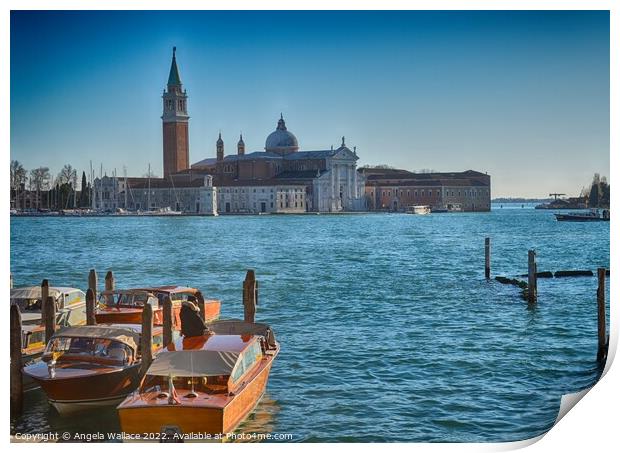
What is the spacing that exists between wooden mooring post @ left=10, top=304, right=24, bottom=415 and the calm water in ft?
0.34

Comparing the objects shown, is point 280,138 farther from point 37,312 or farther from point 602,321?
point 602,321

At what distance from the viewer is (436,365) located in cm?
639

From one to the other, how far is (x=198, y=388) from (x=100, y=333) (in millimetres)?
935

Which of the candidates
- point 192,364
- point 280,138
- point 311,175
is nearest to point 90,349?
point 192,364

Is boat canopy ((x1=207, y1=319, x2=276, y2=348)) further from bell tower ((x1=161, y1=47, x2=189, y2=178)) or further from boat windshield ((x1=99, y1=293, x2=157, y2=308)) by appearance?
bell tower ((x1=161, y1=47, x2=189, y2=178))

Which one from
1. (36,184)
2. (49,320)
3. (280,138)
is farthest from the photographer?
(280,138)

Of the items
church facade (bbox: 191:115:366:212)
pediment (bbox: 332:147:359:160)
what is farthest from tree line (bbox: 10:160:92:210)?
pediment (bbox: 332:147:359:160)

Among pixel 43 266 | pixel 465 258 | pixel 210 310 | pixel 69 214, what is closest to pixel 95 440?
pixel 210 310

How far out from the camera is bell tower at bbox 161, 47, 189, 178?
8.70 m

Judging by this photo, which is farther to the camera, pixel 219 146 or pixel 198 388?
pixel 219 146

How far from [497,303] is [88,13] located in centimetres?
574

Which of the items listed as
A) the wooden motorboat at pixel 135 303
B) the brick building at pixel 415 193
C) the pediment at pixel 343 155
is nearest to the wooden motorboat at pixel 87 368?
the wooden motorboat at pixel 135 303

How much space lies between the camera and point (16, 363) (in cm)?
493

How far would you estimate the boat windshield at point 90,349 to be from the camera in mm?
5188
